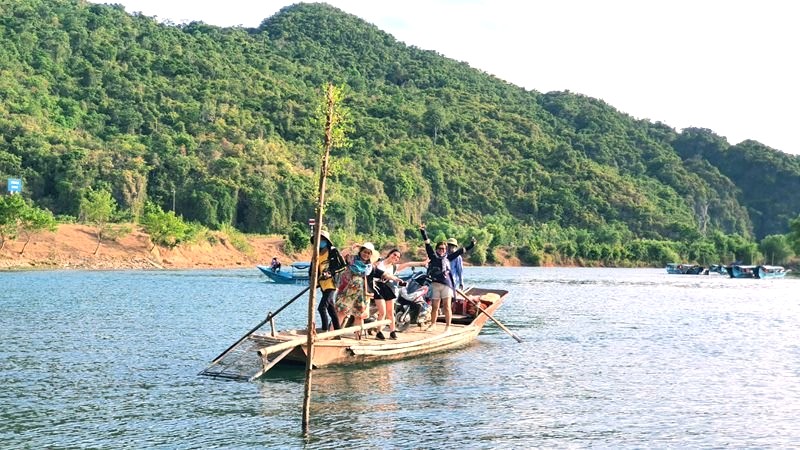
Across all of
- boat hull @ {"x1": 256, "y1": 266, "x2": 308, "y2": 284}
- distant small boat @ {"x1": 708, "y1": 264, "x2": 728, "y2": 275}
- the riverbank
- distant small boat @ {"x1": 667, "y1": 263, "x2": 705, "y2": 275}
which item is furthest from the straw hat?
distant small boat @ {"x1": 708, "y1": 264, "x2": 728, "y2": 275}

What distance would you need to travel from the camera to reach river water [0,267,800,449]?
48.3 ft

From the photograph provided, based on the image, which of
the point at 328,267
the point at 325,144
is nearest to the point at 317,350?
the point at 328,267

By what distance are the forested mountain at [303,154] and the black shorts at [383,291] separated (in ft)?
273

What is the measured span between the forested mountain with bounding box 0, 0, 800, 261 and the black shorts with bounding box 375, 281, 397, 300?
83122 millimetres

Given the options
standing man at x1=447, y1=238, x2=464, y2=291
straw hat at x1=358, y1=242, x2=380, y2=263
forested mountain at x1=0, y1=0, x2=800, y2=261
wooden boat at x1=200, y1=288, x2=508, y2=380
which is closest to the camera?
wooden boat at x1=200, y1=288, x2=508, y2=380

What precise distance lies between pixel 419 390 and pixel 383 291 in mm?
3506

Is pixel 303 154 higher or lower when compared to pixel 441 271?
higher

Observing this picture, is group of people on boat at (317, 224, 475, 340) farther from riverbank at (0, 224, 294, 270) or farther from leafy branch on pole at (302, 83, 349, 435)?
riverbank at (0, 224, 294, 270)

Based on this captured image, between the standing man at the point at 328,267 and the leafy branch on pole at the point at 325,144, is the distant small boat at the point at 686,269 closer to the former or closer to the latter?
the standing man at the point at 328,267

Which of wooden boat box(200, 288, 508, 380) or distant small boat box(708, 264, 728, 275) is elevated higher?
distant small boat box(708, 264, 728, 275)

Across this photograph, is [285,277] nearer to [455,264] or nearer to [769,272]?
[455,264]

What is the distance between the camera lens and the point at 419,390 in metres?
18.7

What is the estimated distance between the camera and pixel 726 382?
20.7 m

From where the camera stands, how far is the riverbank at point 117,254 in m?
73.9
